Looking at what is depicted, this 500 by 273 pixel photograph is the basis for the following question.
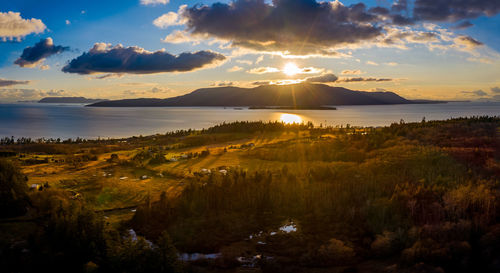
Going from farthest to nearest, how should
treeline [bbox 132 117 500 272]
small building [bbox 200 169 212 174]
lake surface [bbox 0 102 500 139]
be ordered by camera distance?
lake surface [bbox 0 102 500 139]
small building [bbox 200 169 212 174]
treeline [bbox 132 117 500 272]

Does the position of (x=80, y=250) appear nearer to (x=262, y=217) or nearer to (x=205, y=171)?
(x=262, y=217)

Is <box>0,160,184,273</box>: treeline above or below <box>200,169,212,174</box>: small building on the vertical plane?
below

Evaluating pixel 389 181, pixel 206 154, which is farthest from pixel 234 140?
pixel 389 181

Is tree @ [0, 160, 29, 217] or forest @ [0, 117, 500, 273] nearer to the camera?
forest @ [0, 117, 500, 273]

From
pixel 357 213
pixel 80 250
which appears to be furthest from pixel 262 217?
pixel 80 250

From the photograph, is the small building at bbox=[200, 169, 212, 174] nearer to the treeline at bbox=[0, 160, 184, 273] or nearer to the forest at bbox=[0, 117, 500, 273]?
the forest at bbox=[0, 117, 500, 273]

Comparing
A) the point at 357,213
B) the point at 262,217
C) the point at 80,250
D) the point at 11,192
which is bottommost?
the point at 262,217

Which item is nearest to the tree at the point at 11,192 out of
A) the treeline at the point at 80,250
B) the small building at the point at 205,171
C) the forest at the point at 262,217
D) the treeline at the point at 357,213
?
the forest at the point at 262,217

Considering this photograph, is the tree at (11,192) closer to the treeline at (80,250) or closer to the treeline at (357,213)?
the treeline at (80,250)

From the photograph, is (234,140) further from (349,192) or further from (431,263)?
(431,263)

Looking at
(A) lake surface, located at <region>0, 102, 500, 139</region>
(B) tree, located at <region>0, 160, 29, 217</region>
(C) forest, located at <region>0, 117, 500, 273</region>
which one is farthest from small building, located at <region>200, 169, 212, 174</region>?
(A) lake surface, located at <region>0, 102, 500, 139</region>
